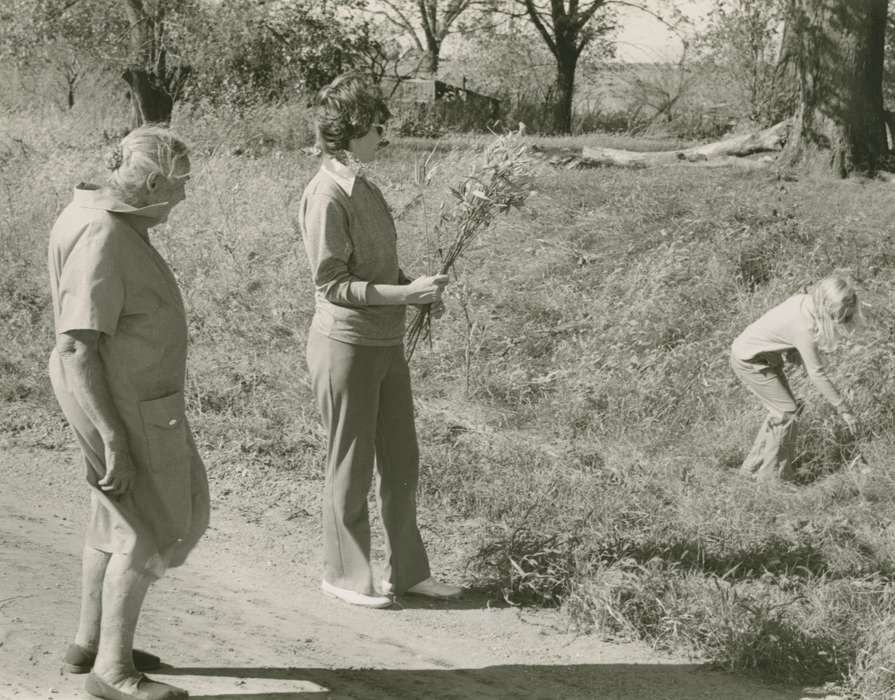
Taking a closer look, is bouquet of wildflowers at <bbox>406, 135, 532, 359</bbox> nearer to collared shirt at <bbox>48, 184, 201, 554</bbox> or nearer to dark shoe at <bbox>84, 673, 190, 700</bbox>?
collared shirt at <bbox>48, 184, 201, 554</bbox>

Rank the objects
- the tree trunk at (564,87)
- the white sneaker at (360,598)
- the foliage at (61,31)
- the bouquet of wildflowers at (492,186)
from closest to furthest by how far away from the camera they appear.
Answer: the white sneaker at (360,598) < the bouquet of wildflowers at (492,186) < the foliage at (61,31) < the tree trunk at (564,87)

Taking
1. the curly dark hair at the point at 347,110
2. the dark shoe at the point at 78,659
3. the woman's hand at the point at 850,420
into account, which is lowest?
the dark shoe at the point at 78,659

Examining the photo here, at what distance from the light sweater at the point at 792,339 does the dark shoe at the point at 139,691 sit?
4067mm

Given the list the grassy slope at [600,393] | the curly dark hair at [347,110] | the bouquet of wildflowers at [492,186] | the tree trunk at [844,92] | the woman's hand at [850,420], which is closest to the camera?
the curly dark hair at [347,110]

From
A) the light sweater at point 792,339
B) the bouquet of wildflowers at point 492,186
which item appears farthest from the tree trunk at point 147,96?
the bouquet of wildflowers at point 492,186

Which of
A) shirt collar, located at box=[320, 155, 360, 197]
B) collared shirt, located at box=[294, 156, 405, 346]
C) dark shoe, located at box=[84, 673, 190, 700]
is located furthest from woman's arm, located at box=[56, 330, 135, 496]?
shirt collar, located at box=[320, 155, 360, 197]

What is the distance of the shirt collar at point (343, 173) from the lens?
14.9 ft

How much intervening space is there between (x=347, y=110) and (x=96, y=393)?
57.3 inches

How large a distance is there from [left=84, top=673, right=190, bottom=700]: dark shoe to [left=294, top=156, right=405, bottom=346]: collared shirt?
147cm

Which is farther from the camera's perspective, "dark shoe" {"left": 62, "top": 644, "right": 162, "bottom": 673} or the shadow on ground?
the shadow on ground

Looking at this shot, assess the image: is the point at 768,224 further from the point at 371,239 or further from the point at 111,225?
the point at 111,225

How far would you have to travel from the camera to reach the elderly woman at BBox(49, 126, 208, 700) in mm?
3578

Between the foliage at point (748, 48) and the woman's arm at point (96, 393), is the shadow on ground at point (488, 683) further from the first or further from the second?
the foliage at point (748, 48)

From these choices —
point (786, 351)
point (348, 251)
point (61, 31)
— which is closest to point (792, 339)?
point (786, 351)
